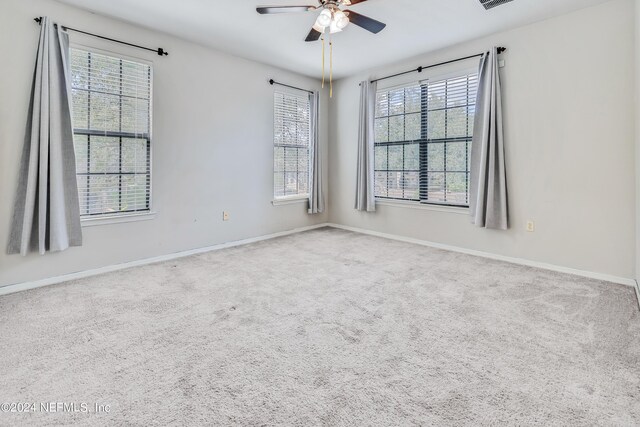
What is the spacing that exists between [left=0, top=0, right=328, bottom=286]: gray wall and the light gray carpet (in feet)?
1.71

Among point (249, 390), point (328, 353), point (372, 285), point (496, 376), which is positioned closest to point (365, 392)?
point (328, 353)

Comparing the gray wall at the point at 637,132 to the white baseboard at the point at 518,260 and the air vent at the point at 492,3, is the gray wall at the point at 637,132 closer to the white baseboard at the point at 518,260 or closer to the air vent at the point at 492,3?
the white baseboard at the point at 518,260

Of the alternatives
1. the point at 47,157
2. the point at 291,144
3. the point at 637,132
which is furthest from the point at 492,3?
the point at 47,157

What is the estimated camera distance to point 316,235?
5.12 m

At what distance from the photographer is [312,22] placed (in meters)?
3.30

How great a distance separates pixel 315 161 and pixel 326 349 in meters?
3.89

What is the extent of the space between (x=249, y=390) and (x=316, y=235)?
3627 mm

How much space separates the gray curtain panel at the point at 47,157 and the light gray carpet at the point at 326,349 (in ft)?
1.69

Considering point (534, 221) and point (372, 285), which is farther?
point (534, 221)

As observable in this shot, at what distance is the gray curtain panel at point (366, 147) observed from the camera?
16.3 ft

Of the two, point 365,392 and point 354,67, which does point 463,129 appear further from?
point 365,392

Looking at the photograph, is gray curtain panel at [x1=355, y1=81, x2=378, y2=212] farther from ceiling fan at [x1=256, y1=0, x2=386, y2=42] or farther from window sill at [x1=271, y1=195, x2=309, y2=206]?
ceiling fan at [x1=256, y1=0, x2=386, y2=42]

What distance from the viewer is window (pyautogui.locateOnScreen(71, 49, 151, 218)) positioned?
122 inches

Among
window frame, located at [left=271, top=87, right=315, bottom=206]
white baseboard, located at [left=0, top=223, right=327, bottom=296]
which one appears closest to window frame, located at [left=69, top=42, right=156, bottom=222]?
white baseboard, located at [left=0, top=223, right=327, bottom=296]
